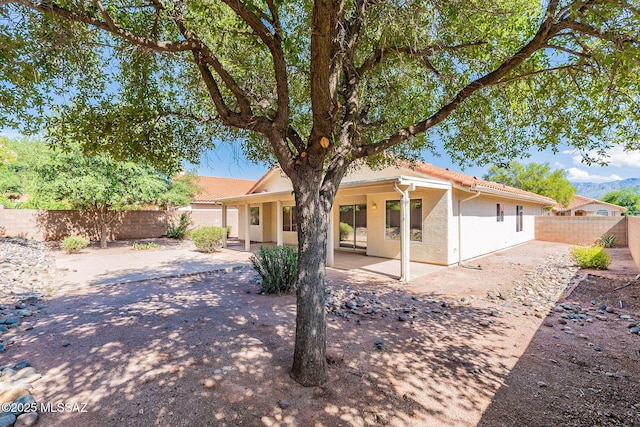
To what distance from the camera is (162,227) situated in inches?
757

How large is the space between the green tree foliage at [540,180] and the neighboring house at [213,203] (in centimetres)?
3056

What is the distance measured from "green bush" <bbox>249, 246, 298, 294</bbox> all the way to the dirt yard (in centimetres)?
40

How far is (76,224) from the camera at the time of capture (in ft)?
54.0

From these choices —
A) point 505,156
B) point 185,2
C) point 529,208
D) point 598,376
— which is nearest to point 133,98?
point 185,2

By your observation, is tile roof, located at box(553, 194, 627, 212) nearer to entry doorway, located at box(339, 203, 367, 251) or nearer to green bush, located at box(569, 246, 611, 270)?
green bush, located at box(569, 246, 611, 270)

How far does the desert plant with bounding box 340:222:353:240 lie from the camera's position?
13175 millimetres

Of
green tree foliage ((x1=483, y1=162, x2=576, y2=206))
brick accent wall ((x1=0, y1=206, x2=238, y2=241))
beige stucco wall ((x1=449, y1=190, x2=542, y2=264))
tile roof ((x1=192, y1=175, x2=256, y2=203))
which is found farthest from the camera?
green tree foliage ((x1=483, y1=162, x2=576, y2=206))

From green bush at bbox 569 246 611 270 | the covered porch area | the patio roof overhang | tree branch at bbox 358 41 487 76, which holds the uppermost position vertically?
tree branch at bbox 358 41 487 76

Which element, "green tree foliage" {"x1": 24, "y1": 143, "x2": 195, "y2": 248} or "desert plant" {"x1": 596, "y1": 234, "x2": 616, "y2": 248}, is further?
"desert plant" {"x1": 596, "y1": 234, "x2": 616, "y2": 248}

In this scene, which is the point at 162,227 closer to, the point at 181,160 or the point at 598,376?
the point at 181,160

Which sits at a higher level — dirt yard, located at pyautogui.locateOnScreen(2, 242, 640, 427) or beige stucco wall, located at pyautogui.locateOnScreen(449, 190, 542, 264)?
beige stucco wall, located at pyautogui.locateOnScreen(449, 190, 542, 264)

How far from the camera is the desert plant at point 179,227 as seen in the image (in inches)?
738

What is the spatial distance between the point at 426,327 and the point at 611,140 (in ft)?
12.8

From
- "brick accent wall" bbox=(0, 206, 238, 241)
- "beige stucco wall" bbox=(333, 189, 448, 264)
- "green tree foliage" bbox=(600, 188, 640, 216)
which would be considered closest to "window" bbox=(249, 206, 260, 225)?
"brick accent wall" bbox=(0, 206, 238, 241)
